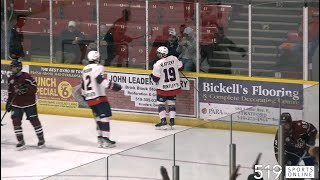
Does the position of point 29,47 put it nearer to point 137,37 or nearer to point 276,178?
point 137,37

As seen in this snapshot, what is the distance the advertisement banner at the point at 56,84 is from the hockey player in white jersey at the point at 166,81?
1378 mm

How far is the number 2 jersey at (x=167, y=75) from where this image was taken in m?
15.1

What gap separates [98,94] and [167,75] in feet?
3.23

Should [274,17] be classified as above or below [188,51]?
above

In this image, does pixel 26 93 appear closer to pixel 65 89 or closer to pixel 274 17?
pixel 65 89

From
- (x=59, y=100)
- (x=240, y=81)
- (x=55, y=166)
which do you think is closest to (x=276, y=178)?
(x=55, y=166)

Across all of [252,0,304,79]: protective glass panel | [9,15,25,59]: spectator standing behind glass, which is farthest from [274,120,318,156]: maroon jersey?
[9,15,25,59]: spectator standing behind glass

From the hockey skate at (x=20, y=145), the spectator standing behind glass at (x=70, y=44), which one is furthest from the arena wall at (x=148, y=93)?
the hockey skate at (x=20, y=145)

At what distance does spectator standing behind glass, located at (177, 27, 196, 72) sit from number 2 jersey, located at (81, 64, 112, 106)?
4.20 ft

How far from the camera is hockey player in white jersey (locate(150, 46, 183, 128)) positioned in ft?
49.6

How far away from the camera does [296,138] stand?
34.4 ft

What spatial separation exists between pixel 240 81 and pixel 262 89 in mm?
305

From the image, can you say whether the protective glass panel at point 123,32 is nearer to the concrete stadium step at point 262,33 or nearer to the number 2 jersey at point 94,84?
the concrete stadium step at point 262,33

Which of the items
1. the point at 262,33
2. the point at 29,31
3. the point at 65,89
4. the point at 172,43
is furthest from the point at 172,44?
the point at 29,31
